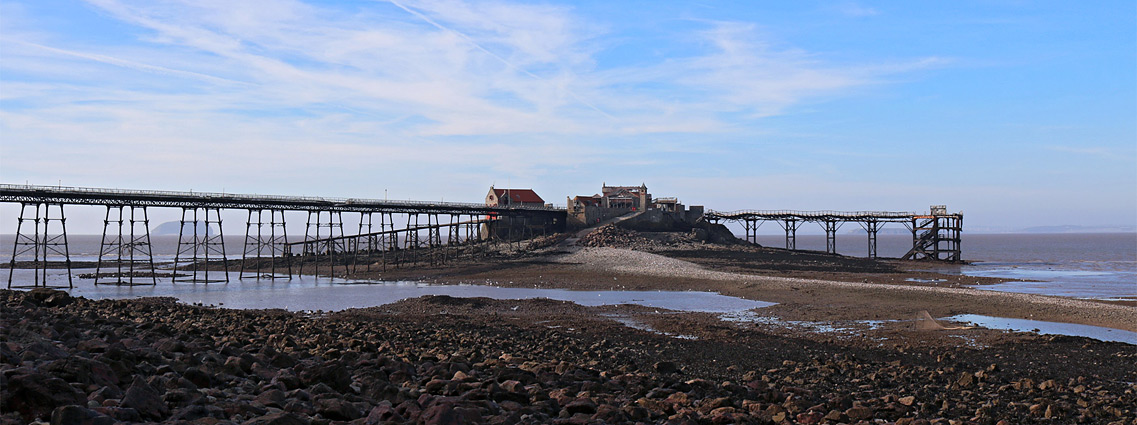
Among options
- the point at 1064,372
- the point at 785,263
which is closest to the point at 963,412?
the point at 1064,372

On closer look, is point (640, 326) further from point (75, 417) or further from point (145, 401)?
point (75, 417)

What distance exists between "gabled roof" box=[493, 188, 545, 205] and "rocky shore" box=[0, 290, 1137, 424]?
233 feet

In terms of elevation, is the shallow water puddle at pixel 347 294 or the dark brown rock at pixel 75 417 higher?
the dark brown rock at pixel 75 417

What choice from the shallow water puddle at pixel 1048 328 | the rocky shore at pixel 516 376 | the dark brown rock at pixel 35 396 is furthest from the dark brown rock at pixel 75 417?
the shallow water puddle at pixel 1048 328

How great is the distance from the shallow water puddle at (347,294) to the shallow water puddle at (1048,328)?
8618 millimetres

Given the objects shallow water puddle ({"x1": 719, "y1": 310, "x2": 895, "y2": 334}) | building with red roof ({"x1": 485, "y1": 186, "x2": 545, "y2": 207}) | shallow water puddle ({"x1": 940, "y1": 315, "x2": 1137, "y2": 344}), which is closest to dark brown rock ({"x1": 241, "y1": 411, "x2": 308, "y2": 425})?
shallow water puddle ({"x1": 719, "y1": 310, "x2": 895, "y2": 334})

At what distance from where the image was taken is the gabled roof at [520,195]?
314ft

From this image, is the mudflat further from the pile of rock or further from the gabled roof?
the gabled roof

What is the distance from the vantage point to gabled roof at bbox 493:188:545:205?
95.6 meters

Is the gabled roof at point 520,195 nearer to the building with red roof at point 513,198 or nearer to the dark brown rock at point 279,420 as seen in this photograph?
the building with red roof at point 513,198

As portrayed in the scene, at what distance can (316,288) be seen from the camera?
158ft

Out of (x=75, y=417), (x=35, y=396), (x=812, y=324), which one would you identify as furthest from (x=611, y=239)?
(x=75, y=417)

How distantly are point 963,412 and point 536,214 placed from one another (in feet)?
247

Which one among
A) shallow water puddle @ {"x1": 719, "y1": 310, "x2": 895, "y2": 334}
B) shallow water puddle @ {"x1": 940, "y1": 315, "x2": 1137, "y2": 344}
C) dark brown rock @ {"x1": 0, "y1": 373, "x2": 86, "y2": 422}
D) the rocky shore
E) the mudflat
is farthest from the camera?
shallow water puddle @ {"x1": 719, "y1": 310, "x2": 895, "y2": 334}
